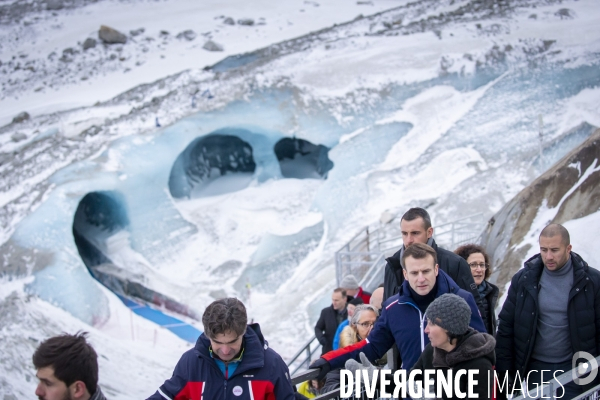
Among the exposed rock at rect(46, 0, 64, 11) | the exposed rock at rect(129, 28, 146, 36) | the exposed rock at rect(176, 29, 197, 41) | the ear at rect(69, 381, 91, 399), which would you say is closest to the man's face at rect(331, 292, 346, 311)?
the ear at rect(69, 381, 91, 399)

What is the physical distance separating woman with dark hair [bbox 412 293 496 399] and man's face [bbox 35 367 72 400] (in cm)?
135

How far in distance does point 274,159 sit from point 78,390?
542 inches

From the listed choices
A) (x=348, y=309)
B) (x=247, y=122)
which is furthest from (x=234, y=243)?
(x=348, y=309)

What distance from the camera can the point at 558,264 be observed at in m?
3.20

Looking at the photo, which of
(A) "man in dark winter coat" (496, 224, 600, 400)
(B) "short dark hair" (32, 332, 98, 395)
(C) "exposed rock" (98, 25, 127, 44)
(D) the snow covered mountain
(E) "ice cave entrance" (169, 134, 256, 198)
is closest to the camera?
(B) "short dark hair" (32, 332, 98, 395)

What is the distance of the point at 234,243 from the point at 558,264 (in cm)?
1107

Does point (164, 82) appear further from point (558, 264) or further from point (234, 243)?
point (558, 264)

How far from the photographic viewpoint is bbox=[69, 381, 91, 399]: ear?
7.18 feet

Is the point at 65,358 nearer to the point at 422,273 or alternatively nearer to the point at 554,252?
the point at 422,273

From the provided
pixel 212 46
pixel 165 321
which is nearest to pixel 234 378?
pixel 165 321

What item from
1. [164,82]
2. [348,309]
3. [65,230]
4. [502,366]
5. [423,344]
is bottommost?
[65,230]

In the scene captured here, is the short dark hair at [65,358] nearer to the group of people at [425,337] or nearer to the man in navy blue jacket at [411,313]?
the group of people at [425,337]

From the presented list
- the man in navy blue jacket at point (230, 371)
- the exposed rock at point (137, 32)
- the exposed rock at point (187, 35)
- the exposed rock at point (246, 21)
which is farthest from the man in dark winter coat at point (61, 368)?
the exposed rock at point (137, 32)

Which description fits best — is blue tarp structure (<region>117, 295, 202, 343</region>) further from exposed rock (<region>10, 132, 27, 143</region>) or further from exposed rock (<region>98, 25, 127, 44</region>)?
exposed rock (<region>98, 25, 127, 44</region>)
